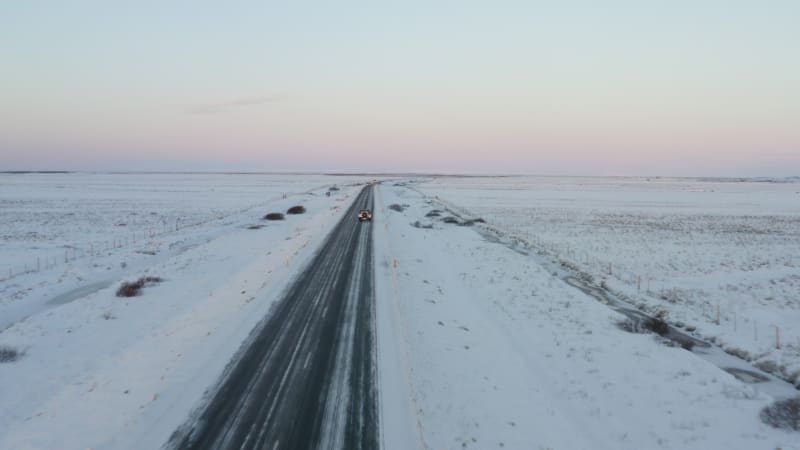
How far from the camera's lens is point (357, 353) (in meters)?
13.5

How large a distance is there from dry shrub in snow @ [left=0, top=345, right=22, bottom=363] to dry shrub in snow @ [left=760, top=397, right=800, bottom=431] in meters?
21.1

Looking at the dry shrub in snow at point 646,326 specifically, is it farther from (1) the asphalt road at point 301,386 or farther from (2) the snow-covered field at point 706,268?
(1) the asphalt road at point 301,386

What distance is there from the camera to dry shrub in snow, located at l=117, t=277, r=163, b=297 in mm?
20406

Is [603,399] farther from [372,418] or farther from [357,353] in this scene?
[357,353]

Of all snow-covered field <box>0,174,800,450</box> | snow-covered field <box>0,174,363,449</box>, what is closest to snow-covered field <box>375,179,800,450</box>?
snow-covered field <box>0,174,800,450</box>

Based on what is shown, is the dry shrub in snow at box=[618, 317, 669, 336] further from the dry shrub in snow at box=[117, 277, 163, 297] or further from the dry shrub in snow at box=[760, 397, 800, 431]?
the dry shrub in snow at box=[117, 277, 163, 297]

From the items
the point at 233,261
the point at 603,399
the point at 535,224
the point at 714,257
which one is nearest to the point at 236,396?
the point at 603,399

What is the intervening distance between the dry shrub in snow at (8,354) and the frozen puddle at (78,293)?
6.12 metres

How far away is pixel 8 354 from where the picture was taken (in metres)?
13.7

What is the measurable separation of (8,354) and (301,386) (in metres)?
10.2

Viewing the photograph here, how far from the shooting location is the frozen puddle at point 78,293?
20000 mm

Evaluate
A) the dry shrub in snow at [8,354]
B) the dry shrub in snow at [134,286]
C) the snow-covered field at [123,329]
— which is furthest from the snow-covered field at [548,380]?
the dry shrub in snow at [134,286]

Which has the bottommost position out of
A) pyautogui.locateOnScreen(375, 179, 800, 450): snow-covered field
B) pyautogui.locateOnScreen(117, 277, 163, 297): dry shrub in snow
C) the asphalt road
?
pyautogui.locateOnScreen(375, 179, 800, 450): snow-covered field

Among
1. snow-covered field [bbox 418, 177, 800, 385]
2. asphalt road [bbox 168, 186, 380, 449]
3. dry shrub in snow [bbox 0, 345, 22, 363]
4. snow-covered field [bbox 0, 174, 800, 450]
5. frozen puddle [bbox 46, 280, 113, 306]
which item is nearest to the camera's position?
asphalt road [bbox 168, 186, 380, 449]
